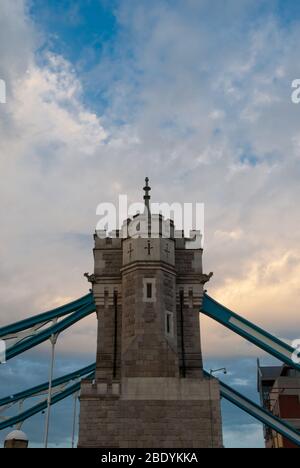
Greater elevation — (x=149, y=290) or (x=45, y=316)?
(x=149, y=290)

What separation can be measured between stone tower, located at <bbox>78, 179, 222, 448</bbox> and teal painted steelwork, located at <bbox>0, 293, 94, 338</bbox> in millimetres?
1623

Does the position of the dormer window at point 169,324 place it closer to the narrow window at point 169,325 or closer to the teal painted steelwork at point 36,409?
the narrow window at point 169,325

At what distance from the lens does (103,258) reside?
30297 millimetres

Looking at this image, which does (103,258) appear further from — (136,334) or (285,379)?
(285,379)

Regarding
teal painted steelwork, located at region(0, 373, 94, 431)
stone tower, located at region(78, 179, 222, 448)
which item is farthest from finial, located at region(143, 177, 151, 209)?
teal painted steelwork, located at region(0, 373, 94, 431)

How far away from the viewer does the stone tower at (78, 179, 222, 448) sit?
2531cm

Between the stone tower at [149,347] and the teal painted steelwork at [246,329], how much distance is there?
131 cm

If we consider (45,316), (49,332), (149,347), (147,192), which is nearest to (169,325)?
(149,347)

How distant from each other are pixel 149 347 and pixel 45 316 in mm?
6859

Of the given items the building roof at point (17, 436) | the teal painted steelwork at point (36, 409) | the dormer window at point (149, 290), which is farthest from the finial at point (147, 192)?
the building roof at point (17, 436)

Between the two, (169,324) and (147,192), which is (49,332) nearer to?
(169,324)

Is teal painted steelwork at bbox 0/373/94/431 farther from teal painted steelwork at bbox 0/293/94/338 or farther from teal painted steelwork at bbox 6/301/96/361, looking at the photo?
teal painted steelwork at bbox 0/293/94/338

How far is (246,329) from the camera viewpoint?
30.3m
